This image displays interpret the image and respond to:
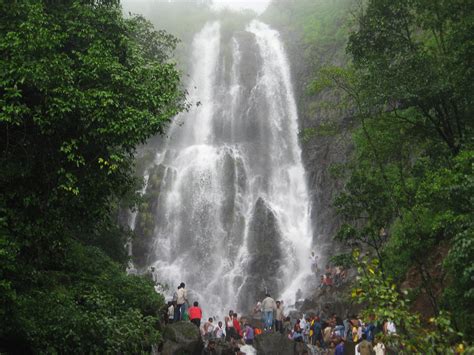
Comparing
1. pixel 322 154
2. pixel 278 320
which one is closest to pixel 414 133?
pixel 278 320

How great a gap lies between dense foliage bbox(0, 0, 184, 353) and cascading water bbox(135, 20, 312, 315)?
35.4ft

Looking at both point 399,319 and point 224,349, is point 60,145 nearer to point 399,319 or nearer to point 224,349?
point 399,319

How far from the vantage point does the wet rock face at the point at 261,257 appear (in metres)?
26.0

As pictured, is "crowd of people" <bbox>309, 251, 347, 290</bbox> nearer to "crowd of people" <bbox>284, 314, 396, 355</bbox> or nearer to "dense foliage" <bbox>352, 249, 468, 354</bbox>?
"crowd of people" <bbox>284, 314, 396, 355</bbox>

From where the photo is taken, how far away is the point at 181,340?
1325 centimetres

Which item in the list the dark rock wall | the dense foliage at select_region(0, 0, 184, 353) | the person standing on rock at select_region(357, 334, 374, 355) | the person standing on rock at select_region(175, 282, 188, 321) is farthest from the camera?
the dark rock wall

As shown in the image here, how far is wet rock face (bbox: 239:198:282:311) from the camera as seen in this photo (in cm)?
2595

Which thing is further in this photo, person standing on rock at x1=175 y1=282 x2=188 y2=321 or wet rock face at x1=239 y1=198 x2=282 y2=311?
wet rock face at x1=239 y1=198 x2=282 y2=311

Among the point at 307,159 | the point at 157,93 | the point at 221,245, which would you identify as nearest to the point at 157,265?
the point at 221,245

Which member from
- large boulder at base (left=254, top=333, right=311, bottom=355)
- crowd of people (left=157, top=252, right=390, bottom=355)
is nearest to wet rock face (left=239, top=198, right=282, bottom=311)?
crowd of people (left=157, top=252, right=390, bottom=355)

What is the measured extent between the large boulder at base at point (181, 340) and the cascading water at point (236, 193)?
1032 cm

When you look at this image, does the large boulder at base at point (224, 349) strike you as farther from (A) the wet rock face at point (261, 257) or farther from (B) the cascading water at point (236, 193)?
(A) the wet rock face at point (261, 257)

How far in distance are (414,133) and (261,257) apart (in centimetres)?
1533

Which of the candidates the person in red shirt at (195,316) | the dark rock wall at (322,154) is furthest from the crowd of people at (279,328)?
the dark rock wall at (322,154)
